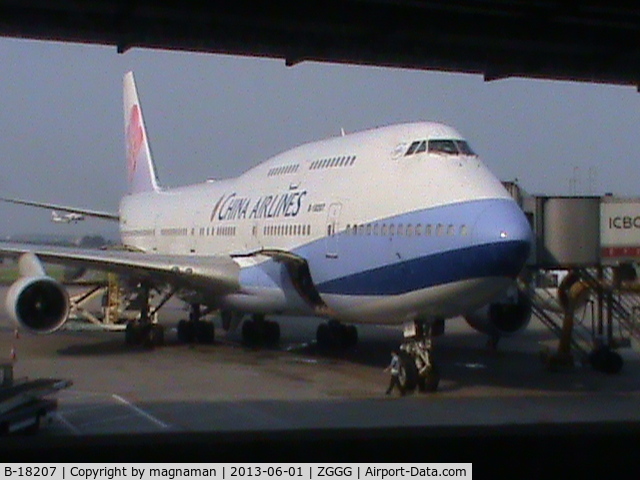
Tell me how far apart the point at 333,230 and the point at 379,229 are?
4.69 ft

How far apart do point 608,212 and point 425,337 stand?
474 cm

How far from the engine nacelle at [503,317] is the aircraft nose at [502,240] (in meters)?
6.70

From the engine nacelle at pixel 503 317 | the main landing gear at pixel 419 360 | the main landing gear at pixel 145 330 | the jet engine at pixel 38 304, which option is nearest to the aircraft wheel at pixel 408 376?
the main landing gear at pixel 419 360

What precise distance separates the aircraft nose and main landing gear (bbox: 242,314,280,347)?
33.9 ft

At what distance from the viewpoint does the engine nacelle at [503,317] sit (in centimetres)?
2153

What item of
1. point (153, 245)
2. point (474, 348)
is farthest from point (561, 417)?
point (153, 245)

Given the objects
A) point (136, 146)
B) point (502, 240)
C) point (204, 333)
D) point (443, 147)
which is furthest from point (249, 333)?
point (136, 146)

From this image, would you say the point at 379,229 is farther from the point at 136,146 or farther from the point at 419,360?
the point at 136,146

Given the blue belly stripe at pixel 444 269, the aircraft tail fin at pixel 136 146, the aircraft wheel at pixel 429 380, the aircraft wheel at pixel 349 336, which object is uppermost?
the aircraft tail fin at pixel 136 146

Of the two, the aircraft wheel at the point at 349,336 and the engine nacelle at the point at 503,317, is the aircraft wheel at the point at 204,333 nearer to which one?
the aircraft wheel at the point at 349,336

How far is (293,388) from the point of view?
55.4ft

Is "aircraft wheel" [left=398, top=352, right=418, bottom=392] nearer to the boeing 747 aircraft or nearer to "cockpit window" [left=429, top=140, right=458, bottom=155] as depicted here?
the boeing 747 aircraft

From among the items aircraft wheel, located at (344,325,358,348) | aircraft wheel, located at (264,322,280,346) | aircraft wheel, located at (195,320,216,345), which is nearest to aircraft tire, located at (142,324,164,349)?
aircraft wheel, located at (195,320,216,345)

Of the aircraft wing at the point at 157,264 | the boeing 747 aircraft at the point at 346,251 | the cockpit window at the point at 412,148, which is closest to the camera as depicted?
the boeing 747 aircraft at the point at 346,251
